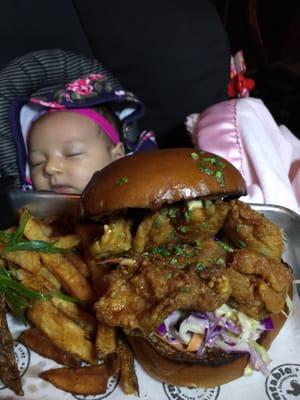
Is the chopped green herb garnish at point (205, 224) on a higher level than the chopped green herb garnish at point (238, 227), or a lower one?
higher

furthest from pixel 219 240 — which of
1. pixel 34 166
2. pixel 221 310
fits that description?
pixel 34 166

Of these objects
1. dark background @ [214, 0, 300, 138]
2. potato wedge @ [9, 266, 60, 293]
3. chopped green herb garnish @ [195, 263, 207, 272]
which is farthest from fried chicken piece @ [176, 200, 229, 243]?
dark background @ [214, 0, 300, 138]

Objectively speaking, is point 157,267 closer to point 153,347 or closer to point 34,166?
point 153,347

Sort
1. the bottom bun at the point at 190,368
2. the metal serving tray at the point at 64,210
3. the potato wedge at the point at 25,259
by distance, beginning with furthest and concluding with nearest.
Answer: the metal serving tray at the point at 64,210, the potato wedge at the point at 25,259, the bottom bun at the point at 190,368

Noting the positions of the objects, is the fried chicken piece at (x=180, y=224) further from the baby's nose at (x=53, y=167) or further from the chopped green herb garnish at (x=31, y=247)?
the baby's nose at (x=53, y=167)

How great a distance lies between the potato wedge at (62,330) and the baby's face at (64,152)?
816 millimetres

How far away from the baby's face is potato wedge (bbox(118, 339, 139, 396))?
0.93m

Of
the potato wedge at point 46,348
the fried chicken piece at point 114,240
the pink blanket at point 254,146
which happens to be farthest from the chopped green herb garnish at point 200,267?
the pink blanket at point 254,146

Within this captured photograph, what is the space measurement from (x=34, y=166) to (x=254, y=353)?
138 centimetres

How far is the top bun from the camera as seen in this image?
1.17 meters

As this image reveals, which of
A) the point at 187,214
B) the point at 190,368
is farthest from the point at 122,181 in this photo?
the point at 190,368

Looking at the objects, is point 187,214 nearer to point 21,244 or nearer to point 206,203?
point 206,203

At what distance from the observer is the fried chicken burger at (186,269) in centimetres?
114

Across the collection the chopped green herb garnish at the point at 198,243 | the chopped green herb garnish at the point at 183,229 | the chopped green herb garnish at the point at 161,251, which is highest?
the chopped green herb garnish at the point at 183,229
